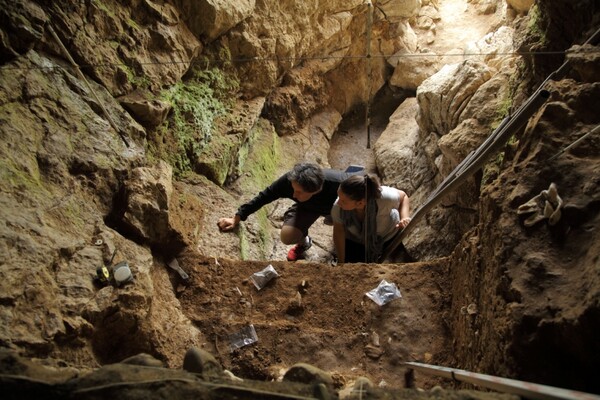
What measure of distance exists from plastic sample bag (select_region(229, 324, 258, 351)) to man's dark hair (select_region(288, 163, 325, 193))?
128 centimetres

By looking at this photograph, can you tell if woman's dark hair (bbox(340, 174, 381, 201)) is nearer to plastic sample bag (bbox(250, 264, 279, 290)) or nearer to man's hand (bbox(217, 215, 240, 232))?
plastic sample bag (bbox(250, 264, 279, 290))

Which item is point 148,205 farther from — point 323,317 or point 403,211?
point 403,211

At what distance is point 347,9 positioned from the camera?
6895 millimetres

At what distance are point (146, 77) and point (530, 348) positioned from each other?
12.3 feet

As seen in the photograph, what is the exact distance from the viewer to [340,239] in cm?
385

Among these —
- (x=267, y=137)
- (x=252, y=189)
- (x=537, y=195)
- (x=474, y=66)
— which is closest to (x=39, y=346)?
(x=537, y=195)

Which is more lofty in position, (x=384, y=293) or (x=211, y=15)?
(x=211, y=15)

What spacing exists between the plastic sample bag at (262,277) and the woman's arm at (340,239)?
0.85m

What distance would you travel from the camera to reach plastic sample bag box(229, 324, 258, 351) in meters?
2.73

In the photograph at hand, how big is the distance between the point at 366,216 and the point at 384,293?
2.71 ft

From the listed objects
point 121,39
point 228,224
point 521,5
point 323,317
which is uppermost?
point 521,5

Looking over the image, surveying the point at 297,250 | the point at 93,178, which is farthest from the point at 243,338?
the point at 297,250

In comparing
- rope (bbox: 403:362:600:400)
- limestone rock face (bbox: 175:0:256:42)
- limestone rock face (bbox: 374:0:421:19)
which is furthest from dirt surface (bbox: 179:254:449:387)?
limestone rock face (bbox: 374:0:421:19)

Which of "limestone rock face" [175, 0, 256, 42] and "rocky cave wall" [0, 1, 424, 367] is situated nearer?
"rocky cave wall" [0, 1, 424, 367]
